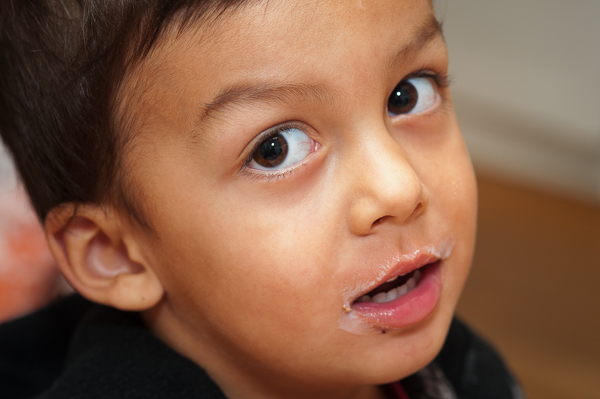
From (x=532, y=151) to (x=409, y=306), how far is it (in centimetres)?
177

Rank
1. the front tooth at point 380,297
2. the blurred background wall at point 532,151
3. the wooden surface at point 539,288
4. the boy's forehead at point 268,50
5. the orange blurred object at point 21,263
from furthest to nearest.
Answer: the blurred background wall at point 532,151 < the wooden surface at point 539,288 < the orange blurred object at point 21,263 < the front tooth at point 380,297 < the boy's forehead at point 268,50

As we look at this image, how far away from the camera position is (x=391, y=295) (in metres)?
0.75

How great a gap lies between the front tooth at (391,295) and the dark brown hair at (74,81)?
282mm

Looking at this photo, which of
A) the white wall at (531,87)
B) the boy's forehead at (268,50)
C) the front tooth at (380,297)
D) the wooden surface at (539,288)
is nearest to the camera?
the boy's forehead at (268,50)

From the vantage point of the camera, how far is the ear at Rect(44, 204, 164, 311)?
78 cm

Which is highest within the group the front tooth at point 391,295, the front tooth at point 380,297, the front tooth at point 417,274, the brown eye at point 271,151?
the brown eye at point 271,151

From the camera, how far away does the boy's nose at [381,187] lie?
0.66m

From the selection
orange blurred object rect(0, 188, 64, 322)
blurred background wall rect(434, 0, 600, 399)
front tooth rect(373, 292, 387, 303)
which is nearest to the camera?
front tooth rect(373, 292, 387, 303)

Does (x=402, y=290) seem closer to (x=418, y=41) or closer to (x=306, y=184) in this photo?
(x=306, y=184)

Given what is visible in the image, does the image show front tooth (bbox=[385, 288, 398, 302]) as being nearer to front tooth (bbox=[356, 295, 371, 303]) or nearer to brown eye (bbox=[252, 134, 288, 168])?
front tooth (bbox=[356, 295, 371, 303])

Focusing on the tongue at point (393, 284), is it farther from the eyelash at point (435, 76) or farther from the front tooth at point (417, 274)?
the eyelash at point (435, 76)

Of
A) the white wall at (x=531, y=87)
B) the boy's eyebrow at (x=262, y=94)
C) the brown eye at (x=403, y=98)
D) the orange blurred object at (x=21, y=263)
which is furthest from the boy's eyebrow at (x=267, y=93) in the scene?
the white wall at (x=531, y=87)

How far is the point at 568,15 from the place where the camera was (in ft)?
7.15

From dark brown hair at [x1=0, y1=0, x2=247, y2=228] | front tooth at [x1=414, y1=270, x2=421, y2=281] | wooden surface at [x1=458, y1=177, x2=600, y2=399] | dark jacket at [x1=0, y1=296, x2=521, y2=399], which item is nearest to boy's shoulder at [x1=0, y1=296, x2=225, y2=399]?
dark jacket at [x1=0, y1=296, x2=521, y2=399]
